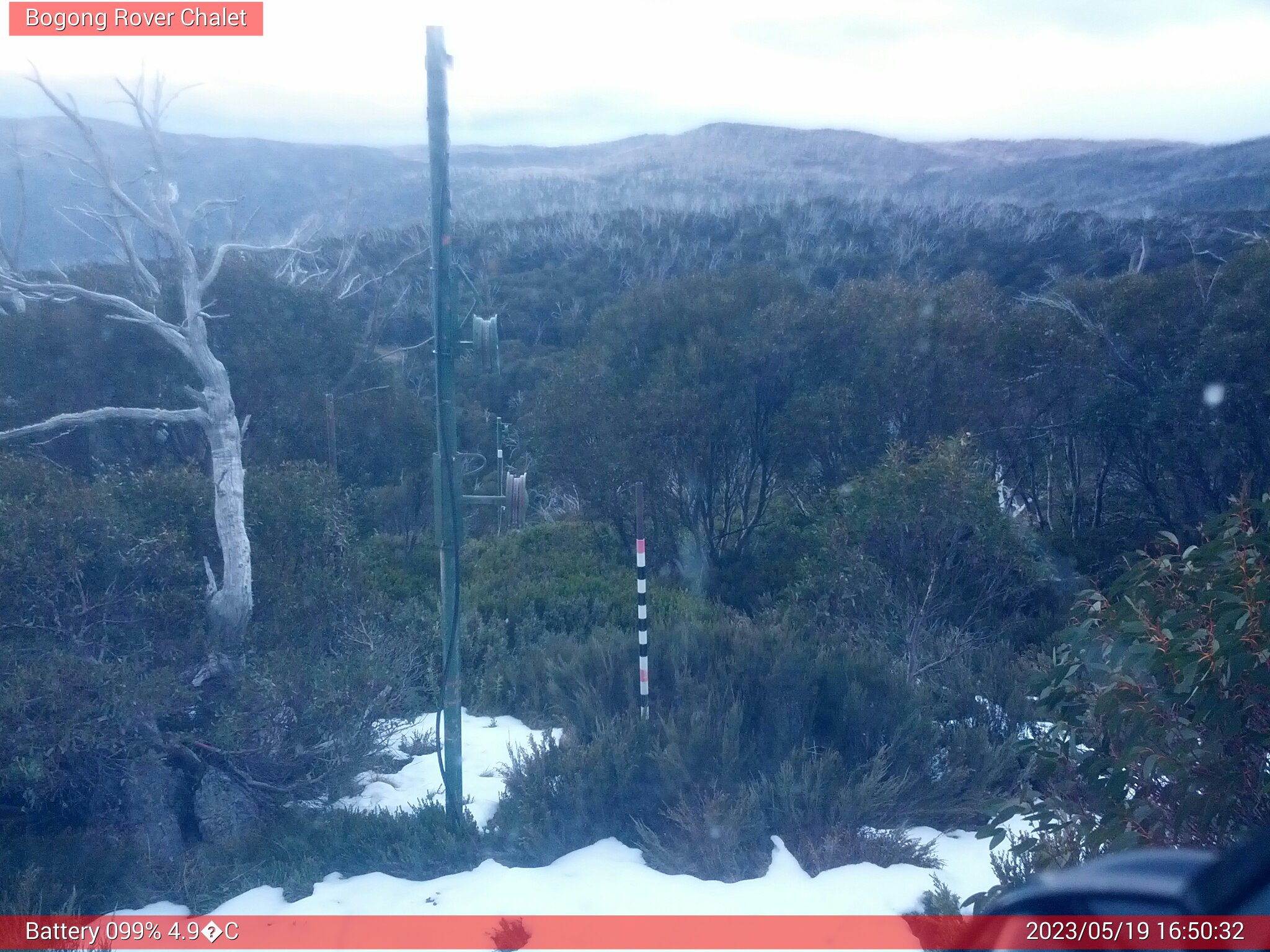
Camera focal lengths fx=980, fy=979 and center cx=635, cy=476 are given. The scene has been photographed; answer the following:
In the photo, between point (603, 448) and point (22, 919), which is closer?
point (22, 919)

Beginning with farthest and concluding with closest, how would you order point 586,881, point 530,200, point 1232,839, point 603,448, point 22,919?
point 530,200
point 603,448
point 586,881
point 22,919
point 1232,839

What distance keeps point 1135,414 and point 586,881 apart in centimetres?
1048

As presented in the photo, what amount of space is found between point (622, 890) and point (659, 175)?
43064 mm

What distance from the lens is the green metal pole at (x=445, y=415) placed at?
4809mm

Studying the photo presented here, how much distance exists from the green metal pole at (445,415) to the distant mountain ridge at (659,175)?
3.84m

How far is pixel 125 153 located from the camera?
12234 mm

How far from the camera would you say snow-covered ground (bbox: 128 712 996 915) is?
3.95 metres

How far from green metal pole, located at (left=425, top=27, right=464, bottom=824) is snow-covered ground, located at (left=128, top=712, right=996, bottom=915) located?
565 mm

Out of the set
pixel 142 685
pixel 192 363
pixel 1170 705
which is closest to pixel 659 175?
pixel 192 363

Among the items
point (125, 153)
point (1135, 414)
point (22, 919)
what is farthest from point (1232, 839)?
point (125, 153)

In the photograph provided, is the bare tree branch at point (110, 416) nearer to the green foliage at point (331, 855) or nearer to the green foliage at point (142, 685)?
the green foliage at point (142, 685)

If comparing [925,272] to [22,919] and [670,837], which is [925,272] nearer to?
[670,837]

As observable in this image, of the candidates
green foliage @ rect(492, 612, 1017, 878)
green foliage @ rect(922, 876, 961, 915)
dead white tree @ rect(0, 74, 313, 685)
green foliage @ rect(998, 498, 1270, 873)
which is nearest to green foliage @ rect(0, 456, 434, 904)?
dead white tree @ rect(0, 74, 313, 685)

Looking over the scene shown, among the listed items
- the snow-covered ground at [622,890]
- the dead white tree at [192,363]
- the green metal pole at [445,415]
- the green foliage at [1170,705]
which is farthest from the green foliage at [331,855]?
the green foliage at [1170,705]
